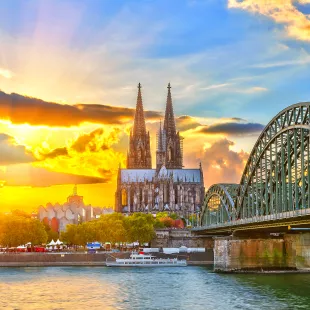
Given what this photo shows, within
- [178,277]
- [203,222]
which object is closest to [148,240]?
[203,222]

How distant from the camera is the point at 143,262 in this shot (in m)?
132

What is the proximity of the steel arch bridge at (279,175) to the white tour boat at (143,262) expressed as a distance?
56.1 feet

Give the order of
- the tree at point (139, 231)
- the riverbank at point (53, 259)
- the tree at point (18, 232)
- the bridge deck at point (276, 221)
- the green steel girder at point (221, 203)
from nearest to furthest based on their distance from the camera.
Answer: the bridge deck at point (276, 221)
the green steel girder at point (221, 203)
the riverbank at point (53, 259)
the tree at point (18, 232)
the tree at point (139, 231)

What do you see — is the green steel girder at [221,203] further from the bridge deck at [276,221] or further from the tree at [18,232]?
the tree at [18,232]

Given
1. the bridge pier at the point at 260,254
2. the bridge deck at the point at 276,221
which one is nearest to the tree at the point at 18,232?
the bridge deck at the point at 276,221

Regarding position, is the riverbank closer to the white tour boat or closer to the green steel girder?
the white tour boat

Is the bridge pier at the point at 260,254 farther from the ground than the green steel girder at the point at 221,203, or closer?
closer

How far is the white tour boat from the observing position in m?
131

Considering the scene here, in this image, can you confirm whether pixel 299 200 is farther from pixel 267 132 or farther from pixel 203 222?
pixel 203 222

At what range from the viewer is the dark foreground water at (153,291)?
6794 centimetres

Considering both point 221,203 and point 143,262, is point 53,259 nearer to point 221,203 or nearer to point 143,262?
point 143,262

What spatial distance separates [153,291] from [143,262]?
173 ft

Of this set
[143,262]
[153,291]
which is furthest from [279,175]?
[143,262]

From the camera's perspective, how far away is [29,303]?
2736 inches
